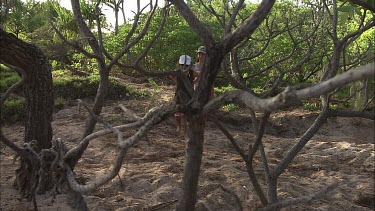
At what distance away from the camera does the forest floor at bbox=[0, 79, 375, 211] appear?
3.67 meters

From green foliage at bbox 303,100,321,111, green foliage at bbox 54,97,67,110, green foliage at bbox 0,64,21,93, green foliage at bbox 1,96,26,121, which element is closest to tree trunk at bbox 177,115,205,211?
green foliage at bbox 1,96,26,121

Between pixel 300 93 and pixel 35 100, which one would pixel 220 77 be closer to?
pixel 35 100

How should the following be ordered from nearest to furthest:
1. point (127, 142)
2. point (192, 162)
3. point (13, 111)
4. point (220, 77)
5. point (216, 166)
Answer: point (127, 142)
point (192, 162)
point (220, 77)
point (216, 166)
point (13, 111)

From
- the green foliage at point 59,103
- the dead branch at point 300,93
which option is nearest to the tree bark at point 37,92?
the dead branch at point 300,93

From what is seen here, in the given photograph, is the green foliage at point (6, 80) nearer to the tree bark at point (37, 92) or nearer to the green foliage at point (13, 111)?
the green foliage at point (13, 111)

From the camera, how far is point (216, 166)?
4.88 metres

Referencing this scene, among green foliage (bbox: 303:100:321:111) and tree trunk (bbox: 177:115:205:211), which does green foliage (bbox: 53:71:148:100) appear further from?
tree trunk (bbox: 177:115:205:211)

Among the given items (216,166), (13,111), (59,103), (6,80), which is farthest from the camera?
(6,80)

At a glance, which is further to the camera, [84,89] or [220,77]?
[84,89]

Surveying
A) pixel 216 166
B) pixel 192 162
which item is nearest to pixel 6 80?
pixel 216 166

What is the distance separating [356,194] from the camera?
13.7 ft

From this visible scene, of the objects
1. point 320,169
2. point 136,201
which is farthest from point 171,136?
point 136,201

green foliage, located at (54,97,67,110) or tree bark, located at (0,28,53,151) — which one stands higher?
tree bark, located at (0,28,53,151)

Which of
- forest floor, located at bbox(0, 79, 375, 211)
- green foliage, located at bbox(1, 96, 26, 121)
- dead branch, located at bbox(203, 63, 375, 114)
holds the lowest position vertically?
forest floor, located at bbox(0, 79, 375, 211)
